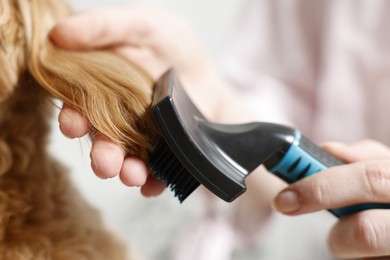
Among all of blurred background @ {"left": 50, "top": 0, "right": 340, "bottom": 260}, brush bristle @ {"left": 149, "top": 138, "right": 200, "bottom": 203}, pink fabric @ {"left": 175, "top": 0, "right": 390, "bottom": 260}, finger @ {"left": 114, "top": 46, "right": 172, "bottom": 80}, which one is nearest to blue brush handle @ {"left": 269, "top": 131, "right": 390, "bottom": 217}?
brush bristle @ {"left": 149, "top": 138, "right": 200, "bottom": 203}

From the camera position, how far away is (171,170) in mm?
504

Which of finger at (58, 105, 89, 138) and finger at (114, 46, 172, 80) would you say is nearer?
finger at (58, 105, 89, 138)

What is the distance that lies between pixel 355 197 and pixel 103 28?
356 millimetres

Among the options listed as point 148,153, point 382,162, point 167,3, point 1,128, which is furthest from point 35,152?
point 167,3

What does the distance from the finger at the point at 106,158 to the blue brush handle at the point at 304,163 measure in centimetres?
18

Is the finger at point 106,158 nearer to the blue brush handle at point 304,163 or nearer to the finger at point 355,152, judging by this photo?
the blue brush handle at point 304,163

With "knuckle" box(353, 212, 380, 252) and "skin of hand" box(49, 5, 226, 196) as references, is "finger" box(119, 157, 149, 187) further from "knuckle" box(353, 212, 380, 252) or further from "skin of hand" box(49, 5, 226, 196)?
"knuckle" box(353, 212, 380, 252)

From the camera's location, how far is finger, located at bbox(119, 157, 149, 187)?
478 millimetres

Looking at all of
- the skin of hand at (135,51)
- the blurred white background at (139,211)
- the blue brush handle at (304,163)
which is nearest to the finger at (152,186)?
the skin of hand at (135,51)

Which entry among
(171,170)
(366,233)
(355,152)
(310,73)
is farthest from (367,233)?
(310,73)

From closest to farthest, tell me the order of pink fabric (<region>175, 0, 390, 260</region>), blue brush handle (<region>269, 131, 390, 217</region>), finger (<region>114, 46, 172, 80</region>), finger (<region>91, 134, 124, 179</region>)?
finger (<region>91, 134, 124, 179</region>) < blue brush handle (<region>269, 131, 390, 217</region>) < finger (<region>114, 46, 172, 80</region>) < pink fabric (<region>175, 0, 390, 260</region>)

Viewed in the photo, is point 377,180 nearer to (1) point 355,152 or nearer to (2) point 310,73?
(1) point 355,152

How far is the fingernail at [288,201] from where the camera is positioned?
0.59 m

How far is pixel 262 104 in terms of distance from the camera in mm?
1089
